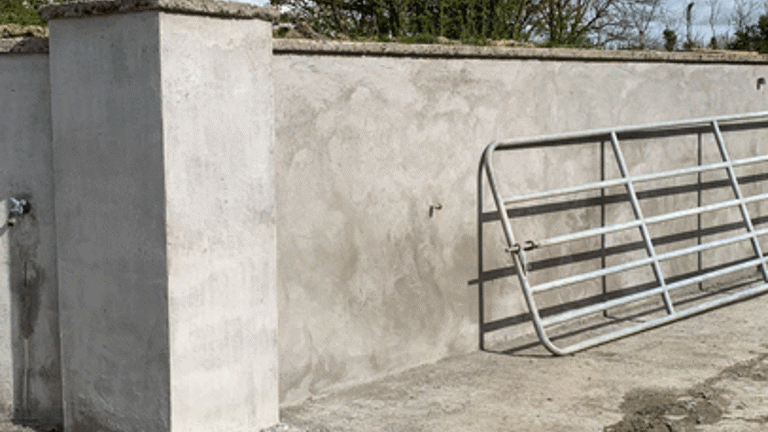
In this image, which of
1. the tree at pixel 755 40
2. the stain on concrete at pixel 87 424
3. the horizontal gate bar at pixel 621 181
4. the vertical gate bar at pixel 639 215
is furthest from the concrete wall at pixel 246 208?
the tree at pixel 755 40

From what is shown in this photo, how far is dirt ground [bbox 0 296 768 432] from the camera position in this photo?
4.45 m

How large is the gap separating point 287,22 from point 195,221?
2.76 m

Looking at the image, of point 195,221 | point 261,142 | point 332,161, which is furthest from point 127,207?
point 332,161

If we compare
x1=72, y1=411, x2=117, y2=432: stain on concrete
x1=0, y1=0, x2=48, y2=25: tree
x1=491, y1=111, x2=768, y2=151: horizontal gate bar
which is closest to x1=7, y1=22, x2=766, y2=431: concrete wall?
x1=72, y1=411, x2=117, y2=432: stain on concrete

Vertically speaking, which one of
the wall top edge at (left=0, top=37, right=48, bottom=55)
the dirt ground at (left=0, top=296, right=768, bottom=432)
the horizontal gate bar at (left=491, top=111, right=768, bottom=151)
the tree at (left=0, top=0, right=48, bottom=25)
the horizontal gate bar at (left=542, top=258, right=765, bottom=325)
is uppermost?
the tree at (left=0, top=0, right=48, bottom=25)

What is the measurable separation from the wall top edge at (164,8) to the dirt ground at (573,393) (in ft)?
6.18

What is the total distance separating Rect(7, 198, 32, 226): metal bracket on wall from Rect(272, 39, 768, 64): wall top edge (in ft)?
4.43

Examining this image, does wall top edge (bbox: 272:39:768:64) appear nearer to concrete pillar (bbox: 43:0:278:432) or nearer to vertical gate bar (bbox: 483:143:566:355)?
concrete pillar (bbox: 43:0:278:432)

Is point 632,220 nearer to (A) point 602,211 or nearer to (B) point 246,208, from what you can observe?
(A) point 602,211

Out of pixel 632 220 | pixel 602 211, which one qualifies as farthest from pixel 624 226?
pixel 632 220

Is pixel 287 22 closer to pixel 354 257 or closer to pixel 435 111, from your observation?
pixel 435 111

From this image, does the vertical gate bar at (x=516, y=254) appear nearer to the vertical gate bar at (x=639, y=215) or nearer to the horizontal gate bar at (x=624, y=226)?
the horizontal gate bar at (x=624, y=226)

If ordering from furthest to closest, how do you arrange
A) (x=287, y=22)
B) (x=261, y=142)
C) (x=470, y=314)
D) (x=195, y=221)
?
(x=287, y=22), (x=470, y=314), (x=261, y=142), (x=195, y=221)

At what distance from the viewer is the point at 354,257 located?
4.95 m
